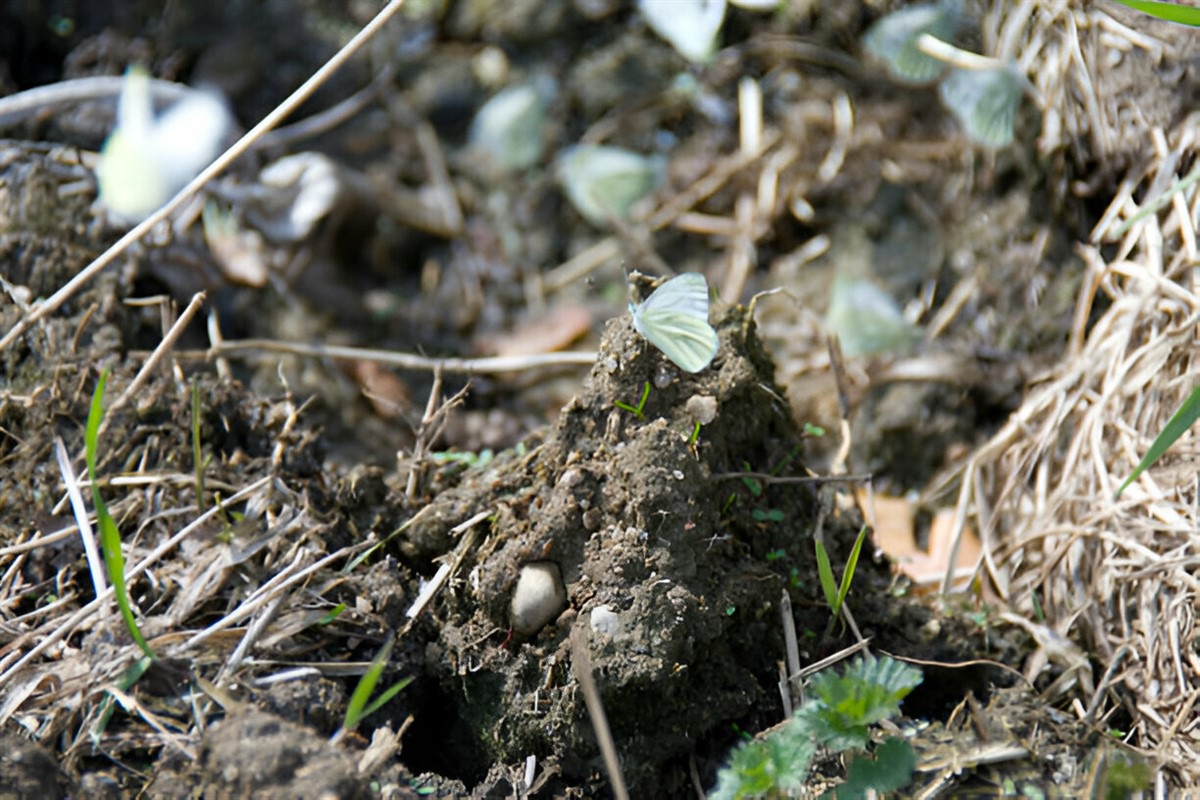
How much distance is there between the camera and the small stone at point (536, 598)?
1593mm

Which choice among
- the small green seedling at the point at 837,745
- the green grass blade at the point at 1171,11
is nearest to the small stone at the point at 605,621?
the small green seedling at the point at 837,745

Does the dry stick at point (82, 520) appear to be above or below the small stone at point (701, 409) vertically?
above

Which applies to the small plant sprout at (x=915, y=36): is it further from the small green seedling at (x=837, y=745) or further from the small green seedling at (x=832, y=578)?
the small green seedling at (x=837, y=745)

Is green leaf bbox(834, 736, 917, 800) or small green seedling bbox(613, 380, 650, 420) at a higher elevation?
small green seedling bbox(613, 380, 650, 420)

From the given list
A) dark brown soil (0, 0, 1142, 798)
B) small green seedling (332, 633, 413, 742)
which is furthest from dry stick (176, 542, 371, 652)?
small green seedling (332, 633, 413, 742)

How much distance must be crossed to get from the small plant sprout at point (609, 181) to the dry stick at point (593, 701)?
1.87m

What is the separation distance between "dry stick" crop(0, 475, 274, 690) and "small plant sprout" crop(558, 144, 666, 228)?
1.73 meters

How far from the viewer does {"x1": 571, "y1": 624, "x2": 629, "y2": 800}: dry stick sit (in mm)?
1268

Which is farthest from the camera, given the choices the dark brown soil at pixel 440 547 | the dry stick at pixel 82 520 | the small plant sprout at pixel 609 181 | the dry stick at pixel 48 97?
the small plant sprout at pixel 609 181

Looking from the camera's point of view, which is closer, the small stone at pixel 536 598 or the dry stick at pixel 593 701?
the dry stick at pixel 593 701

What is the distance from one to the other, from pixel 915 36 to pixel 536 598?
6.30 feet

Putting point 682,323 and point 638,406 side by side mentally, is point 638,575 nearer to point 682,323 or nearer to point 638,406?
point 638,406

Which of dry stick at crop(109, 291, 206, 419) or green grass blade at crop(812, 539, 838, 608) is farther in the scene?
dry stick at crop(109, 291, 206, 419)

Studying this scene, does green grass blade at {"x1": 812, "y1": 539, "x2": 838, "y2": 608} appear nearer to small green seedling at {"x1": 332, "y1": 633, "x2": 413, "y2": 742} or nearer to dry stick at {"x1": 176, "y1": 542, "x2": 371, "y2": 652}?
small green seedling at {"x1": 332, "y1": 633, "x2": 413, "y2": 742}
